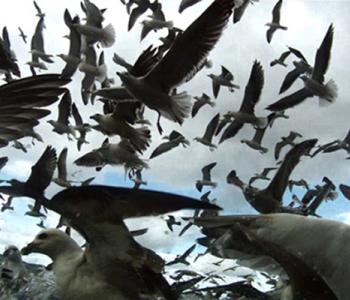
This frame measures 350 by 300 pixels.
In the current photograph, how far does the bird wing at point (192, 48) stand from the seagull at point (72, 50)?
5.77m

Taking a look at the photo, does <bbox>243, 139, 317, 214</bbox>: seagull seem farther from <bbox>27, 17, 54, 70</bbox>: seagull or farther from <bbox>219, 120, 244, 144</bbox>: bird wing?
<bbox>27, 17, 54, 70</bbox>: seagull

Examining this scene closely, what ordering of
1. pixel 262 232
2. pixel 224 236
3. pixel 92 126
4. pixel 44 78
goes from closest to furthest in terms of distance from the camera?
pixel 262 232 → pixel 224 236 → pixel 44 78 → pixel 92 126

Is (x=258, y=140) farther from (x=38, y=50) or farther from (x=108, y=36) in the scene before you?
(x=38, y=50)

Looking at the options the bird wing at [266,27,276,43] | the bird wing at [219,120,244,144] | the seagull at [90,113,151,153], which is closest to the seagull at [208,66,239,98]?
the bird wing at [266,27,276,43]

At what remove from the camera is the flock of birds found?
3.23 metres

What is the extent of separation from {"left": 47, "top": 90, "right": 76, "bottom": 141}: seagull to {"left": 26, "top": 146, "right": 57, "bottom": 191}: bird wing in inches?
171

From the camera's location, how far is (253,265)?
3.65 meters

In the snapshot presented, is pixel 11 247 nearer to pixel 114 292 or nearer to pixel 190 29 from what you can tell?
pixel 190 29

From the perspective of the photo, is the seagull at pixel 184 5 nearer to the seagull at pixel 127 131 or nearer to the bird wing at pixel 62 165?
the seagull at pixel 127 131

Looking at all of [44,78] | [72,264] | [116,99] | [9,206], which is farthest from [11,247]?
[9,206]

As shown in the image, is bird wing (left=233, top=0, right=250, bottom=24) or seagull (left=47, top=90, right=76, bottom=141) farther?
seagull (left=47, top=90, right=76, bottom=141)

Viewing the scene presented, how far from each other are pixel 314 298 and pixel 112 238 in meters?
1.68

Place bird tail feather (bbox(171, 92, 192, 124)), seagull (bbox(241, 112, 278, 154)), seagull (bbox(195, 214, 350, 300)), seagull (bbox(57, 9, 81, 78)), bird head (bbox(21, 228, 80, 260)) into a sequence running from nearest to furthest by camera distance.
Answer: seagull (bbox(195, 214, 350, 300)) < bird head (bbox(21, 228, 80, 260)) < bird tail feather (bbox(171, 92, 192, 124)) < seagull (bbox(241, 112, 278, 154)) < seagull (bbox(57, 9, 81, 78))

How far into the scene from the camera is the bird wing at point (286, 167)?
8.48 metres
